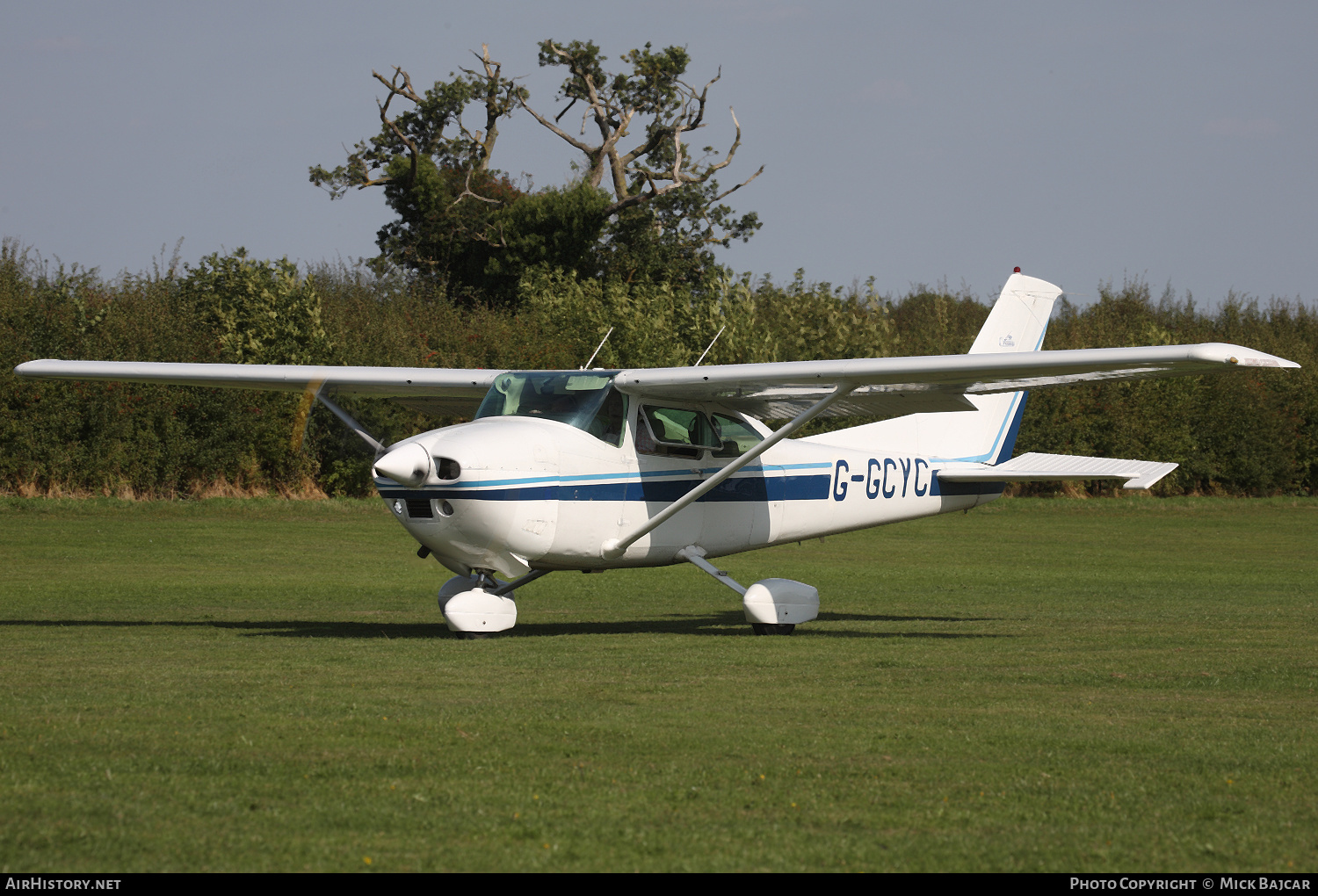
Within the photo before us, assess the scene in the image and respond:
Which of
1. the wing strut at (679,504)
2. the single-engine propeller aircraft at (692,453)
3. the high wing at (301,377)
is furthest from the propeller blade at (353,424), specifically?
the wing strut at (679,504)

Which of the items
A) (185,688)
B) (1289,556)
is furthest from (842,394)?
(1289,556)

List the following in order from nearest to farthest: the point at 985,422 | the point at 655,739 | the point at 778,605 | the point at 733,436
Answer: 1. the point at 655,739
2. the point at 778,605
3. the point at 733,436
4. the point at 985,422

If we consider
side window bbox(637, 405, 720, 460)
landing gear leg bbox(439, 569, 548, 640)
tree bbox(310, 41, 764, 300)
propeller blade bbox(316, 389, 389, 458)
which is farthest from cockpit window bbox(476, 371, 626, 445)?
tree bbox(310, 41, 764, 300)

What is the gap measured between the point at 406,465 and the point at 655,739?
473 centimetres

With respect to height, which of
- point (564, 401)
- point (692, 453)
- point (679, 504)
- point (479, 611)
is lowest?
point (479, 611)

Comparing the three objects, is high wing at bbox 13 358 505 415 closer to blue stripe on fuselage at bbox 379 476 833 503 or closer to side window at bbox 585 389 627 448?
side window at bbox 585 389 627 448

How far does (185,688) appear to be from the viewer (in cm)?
852

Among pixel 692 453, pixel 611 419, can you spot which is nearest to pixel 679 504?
pixel 692 453

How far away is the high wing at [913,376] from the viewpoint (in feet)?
35.5

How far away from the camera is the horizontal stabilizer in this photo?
1473 cm

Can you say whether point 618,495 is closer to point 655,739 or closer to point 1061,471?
point 1061,471

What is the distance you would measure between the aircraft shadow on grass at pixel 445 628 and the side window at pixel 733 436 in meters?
1.81

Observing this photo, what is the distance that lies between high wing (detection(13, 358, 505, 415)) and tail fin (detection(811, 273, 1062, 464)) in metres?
4.28

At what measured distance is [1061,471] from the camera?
15242 mm
